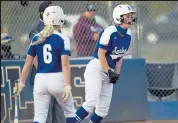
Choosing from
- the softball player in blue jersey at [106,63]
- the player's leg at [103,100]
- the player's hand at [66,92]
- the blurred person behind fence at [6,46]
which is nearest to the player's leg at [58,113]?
the softball player in blue jersey at [106,63]

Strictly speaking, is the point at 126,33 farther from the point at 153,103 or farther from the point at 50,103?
the point at 153,103

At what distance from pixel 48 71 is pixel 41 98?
1.12ft

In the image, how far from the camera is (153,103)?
9852 millimetres

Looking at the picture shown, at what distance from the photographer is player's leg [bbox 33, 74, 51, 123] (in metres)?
7.02

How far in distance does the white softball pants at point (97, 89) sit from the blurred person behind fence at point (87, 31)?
84.1 inches

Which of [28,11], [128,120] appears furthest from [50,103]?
[28,11]

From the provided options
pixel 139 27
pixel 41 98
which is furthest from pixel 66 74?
pixel 139 27

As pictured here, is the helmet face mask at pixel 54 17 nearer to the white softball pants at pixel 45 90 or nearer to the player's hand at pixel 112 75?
the white softball pants at pixel 45 90

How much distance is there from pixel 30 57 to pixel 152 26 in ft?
14.1

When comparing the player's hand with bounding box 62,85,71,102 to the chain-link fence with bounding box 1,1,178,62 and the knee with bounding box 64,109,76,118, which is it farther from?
the chain-link fence with bounding box 1,1,178,62

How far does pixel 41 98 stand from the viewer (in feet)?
23.1

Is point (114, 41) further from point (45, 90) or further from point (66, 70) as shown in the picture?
point (45, 90)

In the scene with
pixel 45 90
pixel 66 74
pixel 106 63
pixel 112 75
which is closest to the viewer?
pixel 66 74

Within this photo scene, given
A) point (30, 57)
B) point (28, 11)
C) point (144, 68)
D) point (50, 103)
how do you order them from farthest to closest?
1. point (28, 11)
2. point (144, 68)
3. point (50, 103)
4. point (30, 57)
